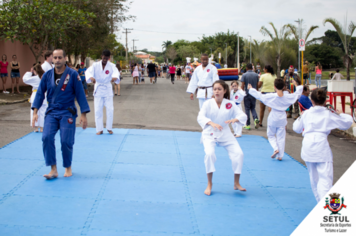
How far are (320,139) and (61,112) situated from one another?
367 centimetres

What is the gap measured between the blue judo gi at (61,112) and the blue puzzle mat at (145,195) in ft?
1.53

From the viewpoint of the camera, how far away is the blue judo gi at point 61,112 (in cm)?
525

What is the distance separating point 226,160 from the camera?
693 cm

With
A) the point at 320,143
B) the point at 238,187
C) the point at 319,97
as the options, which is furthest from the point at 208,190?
the point at 319,97

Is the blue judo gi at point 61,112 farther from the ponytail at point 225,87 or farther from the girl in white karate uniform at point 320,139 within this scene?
the girl in white karate uniform at point 320,139

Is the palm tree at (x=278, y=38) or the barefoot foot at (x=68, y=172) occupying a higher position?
the palm tree at (x=278, y=38)

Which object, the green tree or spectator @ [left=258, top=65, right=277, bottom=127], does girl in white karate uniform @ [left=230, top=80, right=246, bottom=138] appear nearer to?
spectator @ [left=258, top=65, right=277, bottom=127]

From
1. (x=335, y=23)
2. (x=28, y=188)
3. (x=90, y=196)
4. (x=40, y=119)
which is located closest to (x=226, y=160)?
(x=90, y=196)

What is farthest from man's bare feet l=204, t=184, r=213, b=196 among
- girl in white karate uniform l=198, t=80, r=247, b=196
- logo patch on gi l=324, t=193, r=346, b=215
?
logo patch on gi l=324, t=193, r=346, b=215

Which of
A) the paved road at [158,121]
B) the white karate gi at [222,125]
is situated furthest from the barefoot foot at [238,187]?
the paved road at [158,121]

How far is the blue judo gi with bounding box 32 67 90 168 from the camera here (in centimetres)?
525

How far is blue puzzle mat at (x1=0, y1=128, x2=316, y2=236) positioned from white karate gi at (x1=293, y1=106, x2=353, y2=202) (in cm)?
48

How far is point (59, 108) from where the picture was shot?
5324 mm

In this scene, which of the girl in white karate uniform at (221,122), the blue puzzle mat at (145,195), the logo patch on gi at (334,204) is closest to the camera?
the blue puzzle mat at (145,195)
